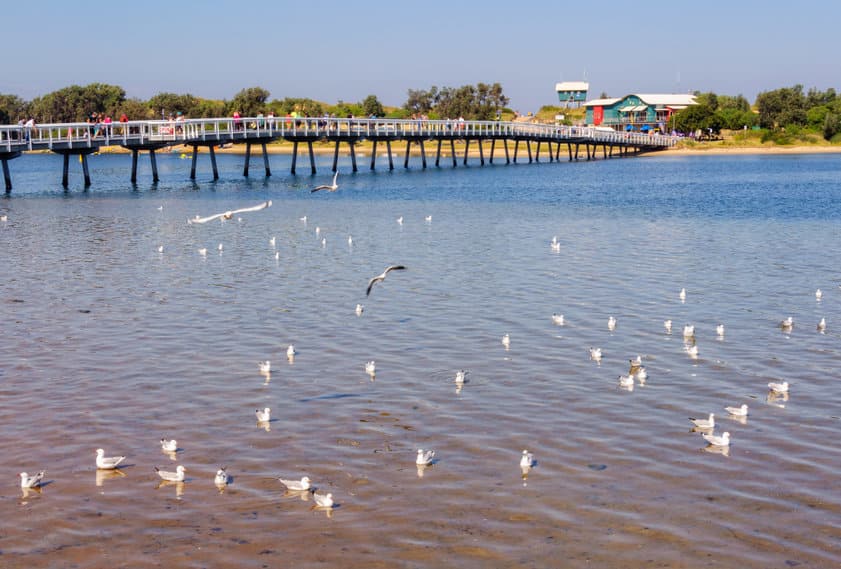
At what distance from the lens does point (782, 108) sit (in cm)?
14638

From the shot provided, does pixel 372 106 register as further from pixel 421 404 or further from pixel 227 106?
pixel 421 404

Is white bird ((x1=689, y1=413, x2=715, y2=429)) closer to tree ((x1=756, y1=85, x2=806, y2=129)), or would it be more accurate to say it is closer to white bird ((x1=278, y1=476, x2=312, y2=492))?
white bird ((x1=278, y1=476, x2=312, y2=492))

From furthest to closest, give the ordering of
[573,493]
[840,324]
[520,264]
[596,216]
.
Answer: [596,216] → [520,264] → [840,324] → [573,493]

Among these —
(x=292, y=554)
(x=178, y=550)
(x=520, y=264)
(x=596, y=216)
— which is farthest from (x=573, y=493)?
(x=596, y=216)

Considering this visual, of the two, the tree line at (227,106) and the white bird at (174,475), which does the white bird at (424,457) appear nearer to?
the white bird at (174,475)

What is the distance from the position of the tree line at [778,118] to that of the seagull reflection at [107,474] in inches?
5214

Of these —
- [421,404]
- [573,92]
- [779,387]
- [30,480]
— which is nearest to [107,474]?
[30,480]

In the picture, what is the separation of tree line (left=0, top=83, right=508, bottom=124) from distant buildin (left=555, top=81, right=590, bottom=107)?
99.9ft

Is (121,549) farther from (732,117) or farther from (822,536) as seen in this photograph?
(732,117)

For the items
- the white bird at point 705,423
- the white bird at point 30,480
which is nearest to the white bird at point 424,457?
the white bird at point 705,423

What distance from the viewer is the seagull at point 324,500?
1094 cm

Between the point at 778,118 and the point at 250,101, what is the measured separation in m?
81.6

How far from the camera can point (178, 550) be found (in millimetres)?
10055

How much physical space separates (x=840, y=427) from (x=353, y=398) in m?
6.70
